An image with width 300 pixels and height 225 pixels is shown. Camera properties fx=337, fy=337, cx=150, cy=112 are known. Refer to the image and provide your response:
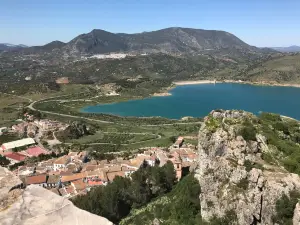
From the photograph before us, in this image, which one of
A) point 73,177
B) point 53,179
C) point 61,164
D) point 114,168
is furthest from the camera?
point 61,164

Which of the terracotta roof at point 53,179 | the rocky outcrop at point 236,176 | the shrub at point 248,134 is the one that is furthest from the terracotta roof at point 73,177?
the shrub at point 248,134

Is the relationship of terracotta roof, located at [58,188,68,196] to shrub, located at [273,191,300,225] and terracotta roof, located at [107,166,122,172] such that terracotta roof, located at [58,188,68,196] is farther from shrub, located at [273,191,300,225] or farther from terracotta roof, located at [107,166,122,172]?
shrub, located at [273,191,300,225]

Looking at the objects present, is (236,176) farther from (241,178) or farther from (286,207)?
(286,207)

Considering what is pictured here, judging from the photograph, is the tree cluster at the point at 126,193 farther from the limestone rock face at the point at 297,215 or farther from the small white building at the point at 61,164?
the limestone rock face at the point at 297,215

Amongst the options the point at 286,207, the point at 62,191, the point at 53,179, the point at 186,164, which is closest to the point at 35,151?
the point at 53,179

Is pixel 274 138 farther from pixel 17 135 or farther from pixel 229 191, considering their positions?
pixel 17 135

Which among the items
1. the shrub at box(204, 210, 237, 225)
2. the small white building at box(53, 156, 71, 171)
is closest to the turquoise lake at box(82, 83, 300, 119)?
the small white building at box(53, 156, 71, 171)

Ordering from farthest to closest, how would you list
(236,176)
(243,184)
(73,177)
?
(73,177)
(236,176)
(243,184)
